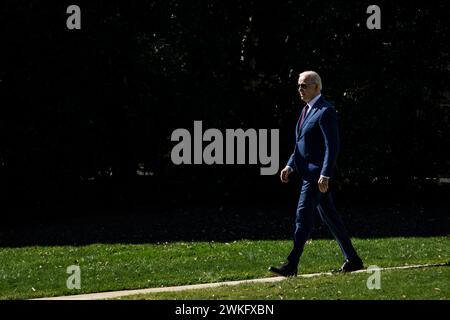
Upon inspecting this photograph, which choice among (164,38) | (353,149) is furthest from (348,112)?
(164,38)

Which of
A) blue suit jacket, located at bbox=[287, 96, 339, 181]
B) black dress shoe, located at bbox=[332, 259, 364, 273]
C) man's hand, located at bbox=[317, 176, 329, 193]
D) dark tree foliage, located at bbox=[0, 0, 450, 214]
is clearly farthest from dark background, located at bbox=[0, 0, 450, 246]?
man's hand, located at bbox=[317, 176, 329, 193]

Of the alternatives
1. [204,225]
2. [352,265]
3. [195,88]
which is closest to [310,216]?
[352,265]

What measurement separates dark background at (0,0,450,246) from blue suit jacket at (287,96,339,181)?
5.59 meters

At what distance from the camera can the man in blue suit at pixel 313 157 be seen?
812 centimetres

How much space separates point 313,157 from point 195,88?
7.66 metres

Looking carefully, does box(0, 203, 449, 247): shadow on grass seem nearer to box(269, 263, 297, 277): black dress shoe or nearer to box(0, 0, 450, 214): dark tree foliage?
box(0, 0, 450, 214): dark tree foliage

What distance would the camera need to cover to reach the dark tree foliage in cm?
1470

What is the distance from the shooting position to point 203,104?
1555 centimetres

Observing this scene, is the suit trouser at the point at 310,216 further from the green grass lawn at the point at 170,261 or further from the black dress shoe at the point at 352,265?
the green grass lawn at the point at 170,261

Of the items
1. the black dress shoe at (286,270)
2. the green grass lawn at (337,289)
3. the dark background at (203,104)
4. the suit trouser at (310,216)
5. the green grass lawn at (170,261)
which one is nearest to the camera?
the green grass lawn at (337,289)

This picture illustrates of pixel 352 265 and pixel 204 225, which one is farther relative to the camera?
pixel 204 225

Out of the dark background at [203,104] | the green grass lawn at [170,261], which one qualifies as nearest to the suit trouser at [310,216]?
the green grass lawn at [170,261]

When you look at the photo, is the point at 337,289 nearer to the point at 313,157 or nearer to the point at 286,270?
the point at 286,270

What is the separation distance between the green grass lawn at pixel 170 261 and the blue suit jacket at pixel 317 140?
1.19 m
